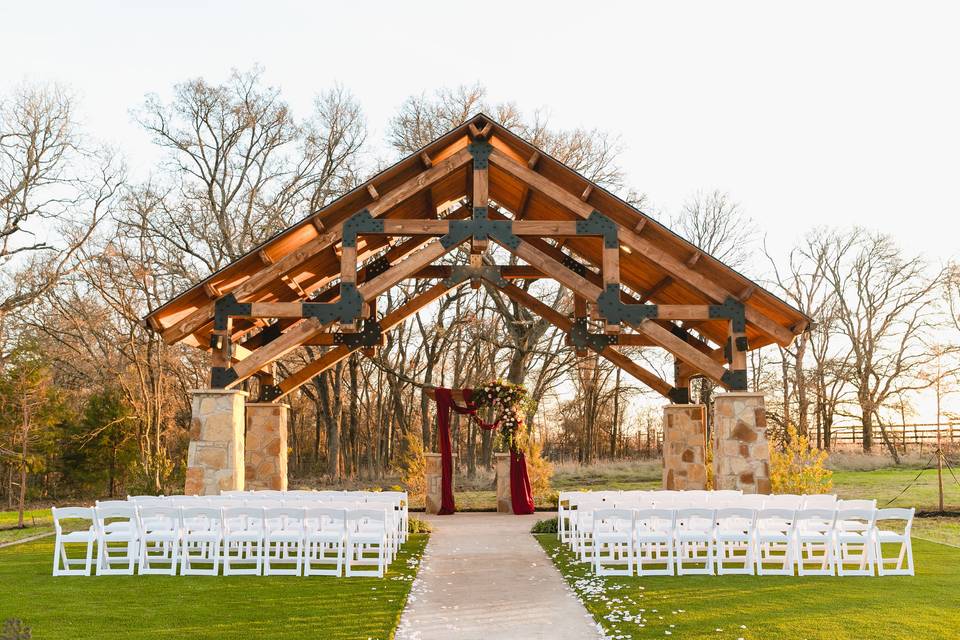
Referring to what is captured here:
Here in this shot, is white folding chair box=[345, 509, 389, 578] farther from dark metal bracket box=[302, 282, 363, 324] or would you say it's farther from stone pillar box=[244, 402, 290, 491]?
stone pillar box=[244, 402, 290, 491]

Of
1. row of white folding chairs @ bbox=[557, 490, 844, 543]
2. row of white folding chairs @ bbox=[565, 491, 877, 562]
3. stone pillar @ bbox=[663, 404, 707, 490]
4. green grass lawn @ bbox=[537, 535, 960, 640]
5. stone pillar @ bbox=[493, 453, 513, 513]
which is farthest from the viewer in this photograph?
stone pillar @ bbox=[493, 453, 513, 513]

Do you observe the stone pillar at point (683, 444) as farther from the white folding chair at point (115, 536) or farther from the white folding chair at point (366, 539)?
the white folding chair at point (115, 536)

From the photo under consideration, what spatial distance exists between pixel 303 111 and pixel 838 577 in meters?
22.8

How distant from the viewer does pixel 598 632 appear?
643 centimetres

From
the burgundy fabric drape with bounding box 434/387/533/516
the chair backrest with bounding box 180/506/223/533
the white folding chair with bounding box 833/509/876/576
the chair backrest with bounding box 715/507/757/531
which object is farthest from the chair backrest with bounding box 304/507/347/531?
the burgundy fabric drape with bounding box 434/387/533/516

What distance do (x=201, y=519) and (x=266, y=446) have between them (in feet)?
19.3

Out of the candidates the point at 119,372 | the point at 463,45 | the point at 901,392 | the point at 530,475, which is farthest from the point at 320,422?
the point at 463,45

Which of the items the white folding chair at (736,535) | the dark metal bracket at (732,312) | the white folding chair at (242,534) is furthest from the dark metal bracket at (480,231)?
the white folding chair at (736,535)

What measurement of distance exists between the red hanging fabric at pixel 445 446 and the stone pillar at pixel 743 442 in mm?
5817

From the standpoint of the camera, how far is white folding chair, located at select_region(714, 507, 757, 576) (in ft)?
29.2

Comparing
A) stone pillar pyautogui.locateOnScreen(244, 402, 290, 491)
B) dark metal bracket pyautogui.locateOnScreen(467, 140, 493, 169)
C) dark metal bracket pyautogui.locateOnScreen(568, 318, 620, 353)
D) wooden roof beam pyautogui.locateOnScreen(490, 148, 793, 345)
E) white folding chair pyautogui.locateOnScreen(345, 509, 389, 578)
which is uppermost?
dark metal bracket pyautogui.locateOnScreen(467, 140, 493, 169)

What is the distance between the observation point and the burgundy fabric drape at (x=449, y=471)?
16859 mm

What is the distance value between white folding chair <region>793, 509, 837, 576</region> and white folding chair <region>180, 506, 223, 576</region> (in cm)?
605

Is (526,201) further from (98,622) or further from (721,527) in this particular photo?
(98,622)
